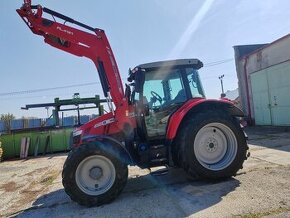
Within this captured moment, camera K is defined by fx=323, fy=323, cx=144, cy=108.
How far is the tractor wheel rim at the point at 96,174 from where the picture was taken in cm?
542

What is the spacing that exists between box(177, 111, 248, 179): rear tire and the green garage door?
9430mm

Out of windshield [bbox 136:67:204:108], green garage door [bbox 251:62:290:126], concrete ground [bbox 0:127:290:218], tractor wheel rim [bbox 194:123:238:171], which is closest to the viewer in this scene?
concrete ground [bbox 0:127:290:218]

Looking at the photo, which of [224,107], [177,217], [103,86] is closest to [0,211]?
[103,86]

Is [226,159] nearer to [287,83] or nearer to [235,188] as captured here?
[235,188]

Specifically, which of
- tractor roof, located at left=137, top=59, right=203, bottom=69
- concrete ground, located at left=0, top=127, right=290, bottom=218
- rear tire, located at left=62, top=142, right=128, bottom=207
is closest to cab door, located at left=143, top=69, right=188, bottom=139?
tractor roof, located at left=137, top=59, right=203, bottom=69

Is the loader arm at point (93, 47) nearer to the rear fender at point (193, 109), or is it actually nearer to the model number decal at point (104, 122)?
the model number decal at point (104, 122)

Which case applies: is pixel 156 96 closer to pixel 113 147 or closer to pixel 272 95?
pixel 113 147

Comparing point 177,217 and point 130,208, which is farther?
point 130,208

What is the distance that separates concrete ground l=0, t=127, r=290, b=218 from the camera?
439 cm

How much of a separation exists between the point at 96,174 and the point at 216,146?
226 centimetres

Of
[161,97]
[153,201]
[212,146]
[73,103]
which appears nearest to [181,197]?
[153,201]

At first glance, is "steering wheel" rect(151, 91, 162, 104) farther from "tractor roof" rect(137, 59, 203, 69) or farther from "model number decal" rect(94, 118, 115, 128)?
"model number decal" rect(94, 118, 115, 128)

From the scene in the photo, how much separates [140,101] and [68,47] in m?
1.82

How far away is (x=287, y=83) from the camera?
14.1 meters
